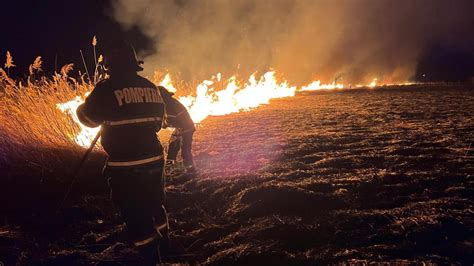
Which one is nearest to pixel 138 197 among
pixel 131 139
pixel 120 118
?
pixel 131 139

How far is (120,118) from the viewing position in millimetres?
2945

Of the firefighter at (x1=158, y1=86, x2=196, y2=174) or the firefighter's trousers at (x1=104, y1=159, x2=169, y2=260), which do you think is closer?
the firefighter's trousers at (x1=104, y1=159, x2=169, y2=260)

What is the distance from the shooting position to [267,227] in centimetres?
372

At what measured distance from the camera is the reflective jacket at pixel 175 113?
142 inches

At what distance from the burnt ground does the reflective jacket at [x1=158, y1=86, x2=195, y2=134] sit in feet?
4.03

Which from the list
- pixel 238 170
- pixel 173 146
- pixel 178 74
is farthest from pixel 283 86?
pixel 173 146

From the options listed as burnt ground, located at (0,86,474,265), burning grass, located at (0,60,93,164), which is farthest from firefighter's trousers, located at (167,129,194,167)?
burning grass, located at (0,60,93,164)

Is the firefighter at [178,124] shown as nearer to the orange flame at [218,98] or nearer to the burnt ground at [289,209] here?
the burnt ground at [289,209]

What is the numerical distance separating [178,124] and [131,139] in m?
0.89

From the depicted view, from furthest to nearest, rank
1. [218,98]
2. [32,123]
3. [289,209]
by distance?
[218,98] < [32,123] < [289,209]

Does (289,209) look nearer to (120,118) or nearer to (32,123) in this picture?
(120,118)

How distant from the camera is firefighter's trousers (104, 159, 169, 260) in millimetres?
2994

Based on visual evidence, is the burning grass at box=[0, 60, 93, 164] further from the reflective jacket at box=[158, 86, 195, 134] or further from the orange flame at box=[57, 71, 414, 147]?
the reflective jacket at box=[158, 86, 195, 134]

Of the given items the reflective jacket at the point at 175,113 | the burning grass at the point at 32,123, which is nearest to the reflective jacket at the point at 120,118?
the reflective jacket at the point at 175,113
